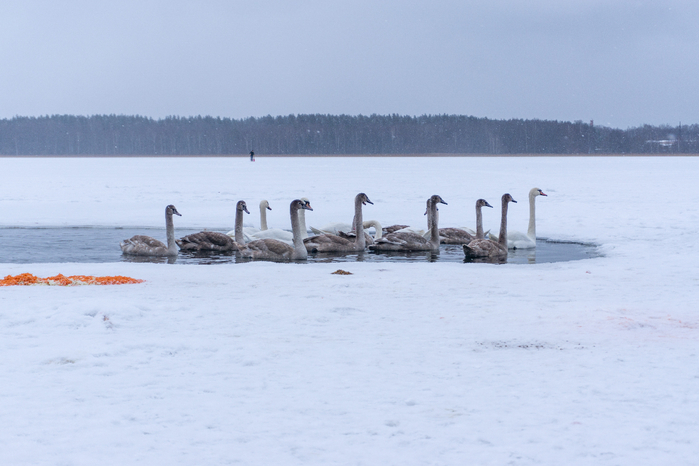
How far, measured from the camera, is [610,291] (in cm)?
727

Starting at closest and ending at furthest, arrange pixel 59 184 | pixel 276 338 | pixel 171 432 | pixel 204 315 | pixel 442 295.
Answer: pixel 171 432 < pixel 276 338 < pixel 204 315 < pixel 442 295 < pixel 59 184

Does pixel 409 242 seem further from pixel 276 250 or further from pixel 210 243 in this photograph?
pixel 210 243

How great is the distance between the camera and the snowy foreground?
3.37 meters

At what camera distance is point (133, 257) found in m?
11.1

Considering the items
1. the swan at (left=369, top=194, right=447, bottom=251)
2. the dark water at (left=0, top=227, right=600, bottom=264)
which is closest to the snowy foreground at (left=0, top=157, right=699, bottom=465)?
the dark water at (left=0, top=227, right=600, bottom=264)

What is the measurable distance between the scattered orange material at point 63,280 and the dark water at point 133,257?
2595 mm

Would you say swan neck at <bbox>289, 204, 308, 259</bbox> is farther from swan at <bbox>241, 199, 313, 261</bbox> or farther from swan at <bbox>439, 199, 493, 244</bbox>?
swan at <bbox>439, 199, 493, 244</bbox>

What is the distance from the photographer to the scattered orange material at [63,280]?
765cm

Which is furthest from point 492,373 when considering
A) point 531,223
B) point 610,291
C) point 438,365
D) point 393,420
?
point 531,223

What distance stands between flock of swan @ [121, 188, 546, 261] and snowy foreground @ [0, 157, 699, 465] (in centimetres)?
190

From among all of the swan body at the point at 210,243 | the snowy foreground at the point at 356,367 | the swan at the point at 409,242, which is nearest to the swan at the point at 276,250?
the swan body at the point at 210,243

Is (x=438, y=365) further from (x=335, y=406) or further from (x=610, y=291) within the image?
(x=610, y=291)

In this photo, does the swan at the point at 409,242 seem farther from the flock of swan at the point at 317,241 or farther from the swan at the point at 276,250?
the swan at the point at 276,250

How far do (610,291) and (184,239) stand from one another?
745 centimetres
